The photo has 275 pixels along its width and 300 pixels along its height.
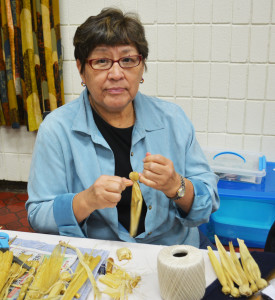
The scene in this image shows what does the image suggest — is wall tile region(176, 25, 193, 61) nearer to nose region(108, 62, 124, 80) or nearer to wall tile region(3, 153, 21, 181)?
nose region(108, 62, 124, 80)

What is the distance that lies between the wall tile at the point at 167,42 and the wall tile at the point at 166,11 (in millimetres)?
52

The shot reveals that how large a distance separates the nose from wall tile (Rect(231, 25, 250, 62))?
162 cm

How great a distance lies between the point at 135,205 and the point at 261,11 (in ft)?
6.42

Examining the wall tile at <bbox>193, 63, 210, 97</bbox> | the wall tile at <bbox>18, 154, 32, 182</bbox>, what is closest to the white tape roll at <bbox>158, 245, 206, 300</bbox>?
the wall tile at <bbox>193, 63, 210, 97</bbox>

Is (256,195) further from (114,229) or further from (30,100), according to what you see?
(30,100)

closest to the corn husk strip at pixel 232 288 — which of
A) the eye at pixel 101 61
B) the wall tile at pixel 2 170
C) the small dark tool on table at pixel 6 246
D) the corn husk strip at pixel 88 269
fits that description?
the corn husk strip at pixel 88 269

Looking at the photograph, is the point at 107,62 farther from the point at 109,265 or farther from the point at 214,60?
the point at 214,60

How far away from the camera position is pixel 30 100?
10.3ft

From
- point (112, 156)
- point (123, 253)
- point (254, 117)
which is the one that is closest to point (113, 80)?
point (112, 156)

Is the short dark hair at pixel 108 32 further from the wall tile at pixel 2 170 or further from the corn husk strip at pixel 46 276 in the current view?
the wall tile at pixel 2 170

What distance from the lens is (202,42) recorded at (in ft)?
9.01

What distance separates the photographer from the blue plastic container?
7.93 ft

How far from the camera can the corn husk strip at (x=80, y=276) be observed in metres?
0.97

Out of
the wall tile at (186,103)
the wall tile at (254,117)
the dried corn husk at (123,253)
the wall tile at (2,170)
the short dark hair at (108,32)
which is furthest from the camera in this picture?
the wall tile at (2,170)
